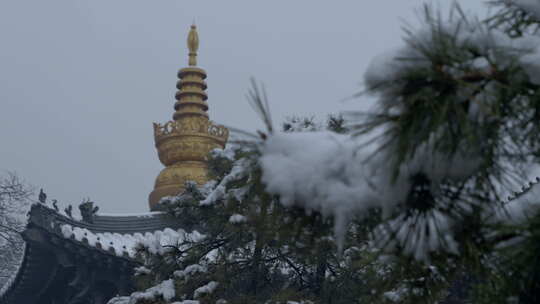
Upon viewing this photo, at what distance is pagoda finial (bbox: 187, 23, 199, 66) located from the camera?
1748cm

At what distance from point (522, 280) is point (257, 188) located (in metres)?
0.81

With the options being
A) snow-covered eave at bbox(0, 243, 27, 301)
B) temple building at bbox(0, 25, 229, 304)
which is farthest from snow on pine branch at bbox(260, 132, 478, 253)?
snow-covered eave at bbox(0, 243, 27, 301)

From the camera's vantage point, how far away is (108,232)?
13.8 meters

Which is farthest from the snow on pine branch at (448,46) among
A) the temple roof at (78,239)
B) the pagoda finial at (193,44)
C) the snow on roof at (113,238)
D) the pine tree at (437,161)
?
the pagoda finial at (193,44)

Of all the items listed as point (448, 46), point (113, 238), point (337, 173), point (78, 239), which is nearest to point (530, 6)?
point (448, 46)

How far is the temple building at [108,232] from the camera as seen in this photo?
12.0 meters

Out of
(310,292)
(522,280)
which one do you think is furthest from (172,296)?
(522,280)

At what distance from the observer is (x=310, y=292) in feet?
28.0

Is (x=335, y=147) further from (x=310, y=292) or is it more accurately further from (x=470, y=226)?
(x=310, y=292)

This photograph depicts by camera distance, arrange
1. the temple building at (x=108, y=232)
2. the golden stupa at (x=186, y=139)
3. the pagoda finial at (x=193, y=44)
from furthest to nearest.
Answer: the pagoda finial at (x=193, y=44) → the golden stupa at (x=186, y=139) → the temple building at (x=108, y=232)

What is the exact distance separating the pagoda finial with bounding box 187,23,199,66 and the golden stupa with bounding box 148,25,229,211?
29mm

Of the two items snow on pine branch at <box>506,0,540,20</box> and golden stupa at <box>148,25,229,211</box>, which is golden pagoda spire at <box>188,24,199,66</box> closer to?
golden stupa at <box>148,25,229,211</box>

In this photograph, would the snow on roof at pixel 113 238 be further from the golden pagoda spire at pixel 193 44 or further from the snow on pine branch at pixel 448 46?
the snow on pine branch at pixel 448 46

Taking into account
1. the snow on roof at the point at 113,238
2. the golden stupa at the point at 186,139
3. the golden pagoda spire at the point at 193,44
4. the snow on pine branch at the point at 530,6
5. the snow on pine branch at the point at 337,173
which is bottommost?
the snow on pine branch at the point at 337,173
